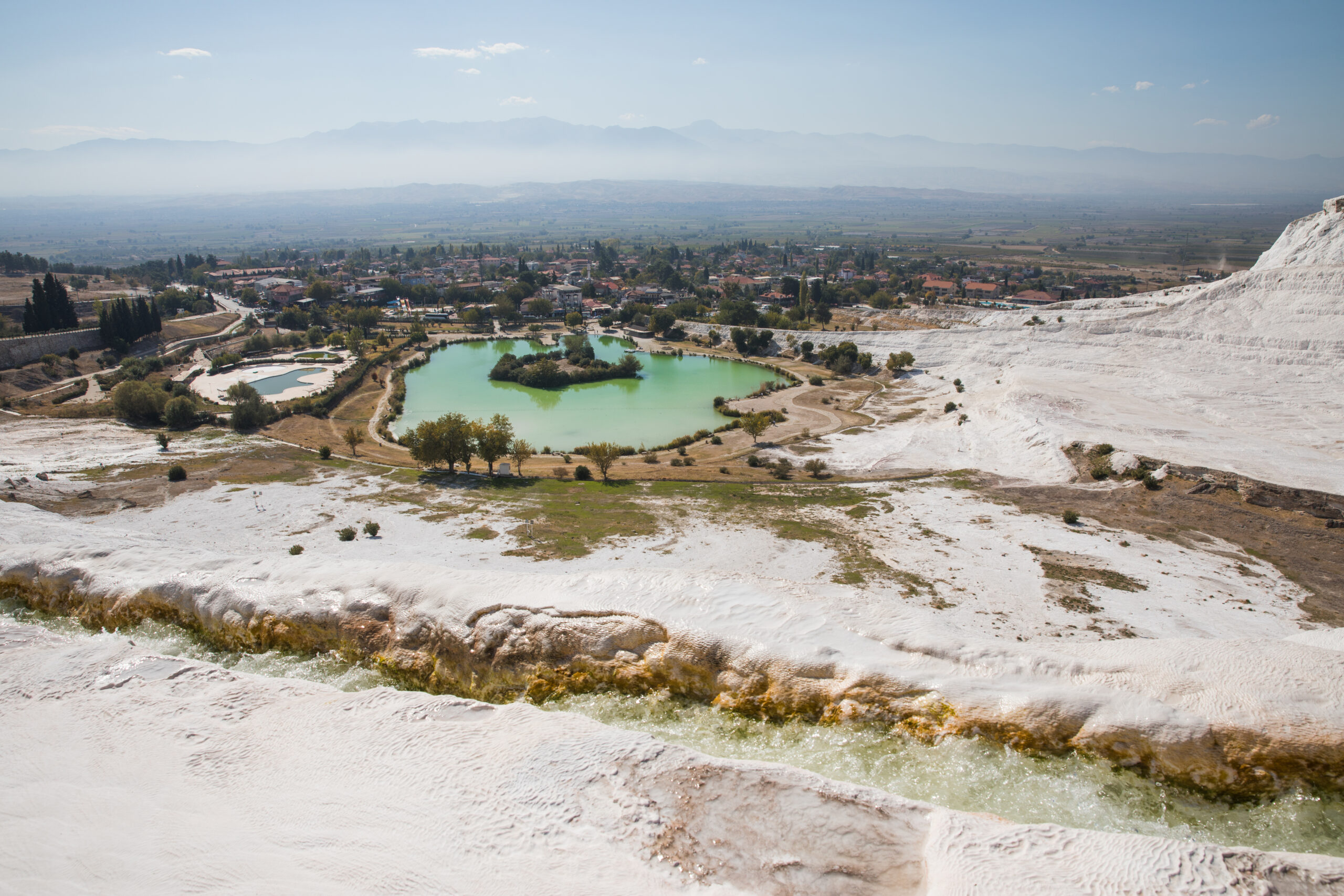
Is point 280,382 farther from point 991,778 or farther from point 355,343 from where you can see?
point 991,778

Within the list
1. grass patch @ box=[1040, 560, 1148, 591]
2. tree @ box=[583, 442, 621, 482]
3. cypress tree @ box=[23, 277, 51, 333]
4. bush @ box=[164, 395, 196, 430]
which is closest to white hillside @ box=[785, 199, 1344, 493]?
grass patch @ box=[1040, 560, 1148, 591]

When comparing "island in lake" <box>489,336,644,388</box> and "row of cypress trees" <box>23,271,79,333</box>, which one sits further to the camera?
"island in lake" <box>489,336,644,388</box>

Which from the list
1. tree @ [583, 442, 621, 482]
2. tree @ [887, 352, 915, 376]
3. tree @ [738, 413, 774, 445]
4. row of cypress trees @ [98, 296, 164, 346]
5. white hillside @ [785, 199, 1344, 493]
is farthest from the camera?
row of cypress trees @ [98, 296, 164, 346]

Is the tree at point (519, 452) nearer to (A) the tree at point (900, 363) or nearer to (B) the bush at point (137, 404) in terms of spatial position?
(B) the bush at point (137, 404)

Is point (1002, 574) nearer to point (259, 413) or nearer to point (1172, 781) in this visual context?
point (1172, 781)

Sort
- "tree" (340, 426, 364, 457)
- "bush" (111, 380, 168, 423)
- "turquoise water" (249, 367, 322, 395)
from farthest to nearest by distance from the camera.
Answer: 1. "turquoise water" (249, 367, 322, 395)
2. "bush" (111, 380, 168, 423)
3. "tree" (340, 426, 364, 457)

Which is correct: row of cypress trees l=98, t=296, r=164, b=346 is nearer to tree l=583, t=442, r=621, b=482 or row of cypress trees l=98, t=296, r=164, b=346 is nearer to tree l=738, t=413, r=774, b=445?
tree l=583, t=442, r=621, b=482

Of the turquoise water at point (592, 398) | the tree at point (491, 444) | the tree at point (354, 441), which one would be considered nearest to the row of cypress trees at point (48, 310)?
the turquoise water at point (592, 398)
